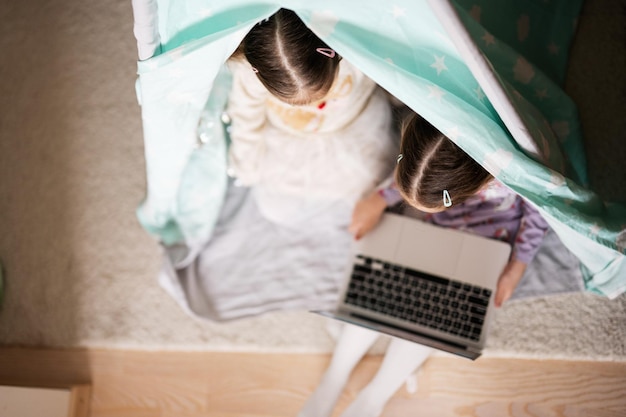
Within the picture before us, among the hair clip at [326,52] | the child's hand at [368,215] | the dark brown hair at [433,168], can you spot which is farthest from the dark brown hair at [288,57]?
the child's hand at [368,215]

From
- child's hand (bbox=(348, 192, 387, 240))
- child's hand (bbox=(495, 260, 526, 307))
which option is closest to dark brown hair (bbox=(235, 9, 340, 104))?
child's hand (bbox=(348, 192, 387, 240))

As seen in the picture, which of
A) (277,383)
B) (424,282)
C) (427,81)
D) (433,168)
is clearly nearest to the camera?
(427,81)

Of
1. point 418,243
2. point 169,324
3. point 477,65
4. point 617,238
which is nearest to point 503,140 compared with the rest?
point 477,65

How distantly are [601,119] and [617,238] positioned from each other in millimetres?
460

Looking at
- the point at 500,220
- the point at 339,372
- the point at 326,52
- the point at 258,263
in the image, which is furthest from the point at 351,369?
the point at 326,52

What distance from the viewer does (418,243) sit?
1.08 meters

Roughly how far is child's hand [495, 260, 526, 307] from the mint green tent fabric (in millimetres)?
126

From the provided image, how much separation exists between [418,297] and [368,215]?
0.62ft

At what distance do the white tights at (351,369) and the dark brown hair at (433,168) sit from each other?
1.23 feet

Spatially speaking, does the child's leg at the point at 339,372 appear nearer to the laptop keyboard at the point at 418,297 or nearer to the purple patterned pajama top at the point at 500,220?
the laptop keyboard at the point at 418,297

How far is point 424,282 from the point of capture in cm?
106

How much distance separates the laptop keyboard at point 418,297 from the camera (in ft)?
3.45

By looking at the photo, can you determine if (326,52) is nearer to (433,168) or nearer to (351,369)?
(433,168)

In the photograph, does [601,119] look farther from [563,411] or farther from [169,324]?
[169,324]
